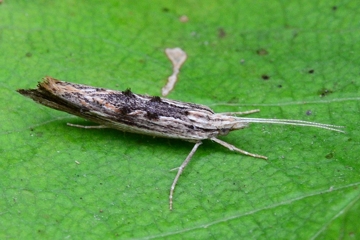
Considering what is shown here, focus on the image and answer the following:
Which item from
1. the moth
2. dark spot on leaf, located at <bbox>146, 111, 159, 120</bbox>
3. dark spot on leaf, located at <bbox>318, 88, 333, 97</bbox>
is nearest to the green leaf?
dark spot on leaf, located at <bbox>318, 88, 333, 97</bbox>

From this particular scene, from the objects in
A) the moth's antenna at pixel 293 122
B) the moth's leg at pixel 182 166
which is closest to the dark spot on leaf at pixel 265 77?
the moth's antenna at pixel 293 122

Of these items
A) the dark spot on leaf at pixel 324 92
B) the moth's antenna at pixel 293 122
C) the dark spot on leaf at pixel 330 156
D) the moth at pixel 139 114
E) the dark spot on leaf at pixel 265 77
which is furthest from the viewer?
the dark spot on leaf at pixel 265 77

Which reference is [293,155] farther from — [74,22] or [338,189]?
[74,22]

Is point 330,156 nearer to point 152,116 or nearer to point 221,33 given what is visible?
point 152,116

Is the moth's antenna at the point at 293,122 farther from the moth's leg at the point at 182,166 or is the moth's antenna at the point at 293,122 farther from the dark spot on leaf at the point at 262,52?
the dark spot on leaf at the point at 262,52

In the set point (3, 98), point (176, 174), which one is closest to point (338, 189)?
point (176, 174)
